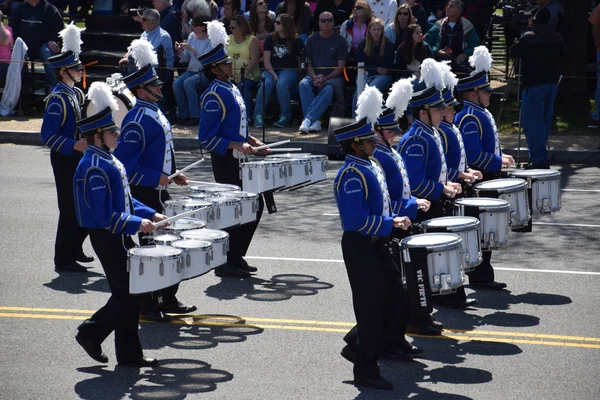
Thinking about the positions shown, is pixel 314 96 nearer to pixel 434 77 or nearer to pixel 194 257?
pixel 434 77

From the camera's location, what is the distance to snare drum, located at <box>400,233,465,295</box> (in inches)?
326

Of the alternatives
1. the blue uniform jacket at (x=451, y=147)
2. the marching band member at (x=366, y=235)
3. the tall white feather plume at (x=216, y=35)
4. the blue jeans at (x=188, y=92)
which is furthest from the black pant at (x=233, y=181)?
the blue jeans at (x=188, y=92)

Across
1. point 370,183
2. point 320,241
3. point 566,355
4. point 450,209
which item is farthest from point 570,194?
point 370,183

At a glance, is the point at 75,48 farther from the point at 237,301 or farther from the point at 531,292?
the point at 531,292

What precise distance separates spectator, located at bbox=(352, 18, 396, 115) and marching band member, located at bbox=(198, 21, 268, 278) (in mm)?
7969

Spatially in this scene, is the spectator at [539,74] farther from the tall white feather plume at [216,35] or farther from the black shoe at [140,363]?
the black shoe at [140,363]

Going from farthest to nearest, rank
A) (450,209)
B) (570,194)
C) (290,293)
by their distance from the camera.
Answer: (570,194) → (290,293) → (450,209)

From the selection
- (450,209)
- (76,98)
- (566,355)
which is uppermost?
(76,98)

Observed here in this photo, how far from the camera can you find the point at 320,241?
41.4ft

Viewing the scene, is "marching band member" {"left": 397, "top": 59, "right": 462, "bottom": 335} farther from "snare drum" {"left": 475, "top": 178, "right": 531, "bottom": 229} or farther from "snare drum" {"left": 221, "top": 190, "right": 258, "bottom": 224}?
"snare drum" {"left": 221, "top": 190, "right": 258, "bottom": 224}

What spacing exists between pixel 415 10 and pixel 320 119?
264cm

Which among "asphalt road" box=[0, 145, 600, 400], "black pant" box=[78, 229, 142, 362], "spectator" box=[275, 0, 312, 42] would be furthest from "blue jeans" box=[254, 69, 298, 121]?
"black pant" box=[78, 229, 142, 362]

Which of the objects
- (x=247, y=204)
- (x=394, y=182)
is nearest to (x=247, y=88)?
(x=247, y=204)

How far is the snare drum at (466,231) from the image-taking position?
9.01 m
